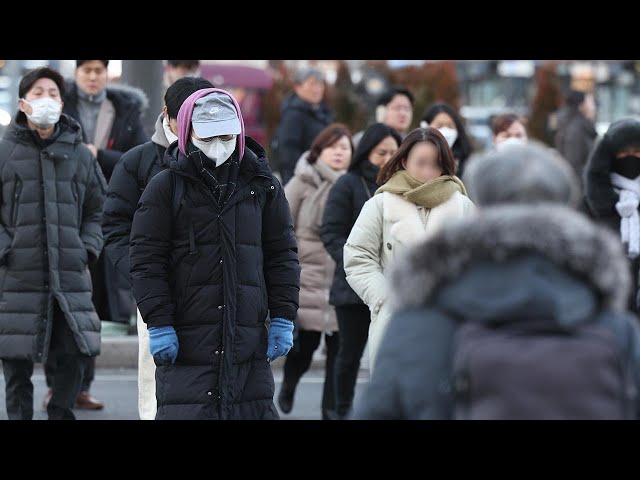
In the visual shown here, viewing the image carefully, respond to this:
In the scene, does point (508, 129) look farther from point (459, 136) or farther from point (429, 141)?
point (429, 141)

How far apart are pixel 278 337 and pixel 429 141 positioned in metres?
1.45

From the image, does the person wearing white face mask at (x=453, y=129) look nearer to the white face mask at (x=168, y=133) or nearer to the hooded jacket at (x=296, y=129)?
the hooded jacket at (x=296, y=129)

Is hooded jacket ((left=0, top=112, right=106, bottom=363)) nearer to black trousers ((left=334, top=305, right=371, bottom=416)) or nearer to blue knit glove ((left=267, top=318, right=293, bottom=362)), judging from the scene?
black trousers ((left=334, top=305, right=371, bottom=416))

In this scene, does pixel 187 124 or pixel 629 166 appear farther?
pixel 629 166

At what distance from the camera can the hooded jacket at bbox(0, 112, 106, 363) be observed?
8031mm

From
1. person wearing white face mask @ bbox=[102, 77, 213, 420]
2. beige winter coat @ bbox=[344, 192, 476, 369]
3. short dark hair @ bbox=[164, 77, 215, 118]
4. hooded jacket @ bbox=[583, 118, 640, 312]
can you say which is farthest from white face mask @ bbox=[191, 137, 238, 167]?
hooded jacket @ bbox=[583, 118, 640, 312]

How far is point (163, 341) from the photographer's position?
6023mm

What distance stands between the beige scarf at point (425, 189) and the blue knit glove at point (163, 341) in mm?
1564

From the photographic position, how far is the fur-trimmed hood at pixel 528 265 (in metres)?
3.51

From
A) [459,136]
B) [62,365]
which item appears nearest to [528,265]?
[62,365]

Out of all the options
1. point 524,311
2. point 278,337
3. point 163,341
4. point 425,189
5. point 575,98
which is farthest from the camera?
point 575,98

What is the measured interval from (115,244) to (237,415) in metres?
1.33

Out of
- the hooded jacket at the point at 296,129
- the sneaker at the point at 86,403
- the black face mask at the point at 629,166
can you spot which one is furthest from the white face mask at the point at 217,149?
the hooded jacket at the point at 296,129

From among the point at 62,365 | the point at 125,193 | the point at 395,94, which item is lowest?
the point at 62,365
